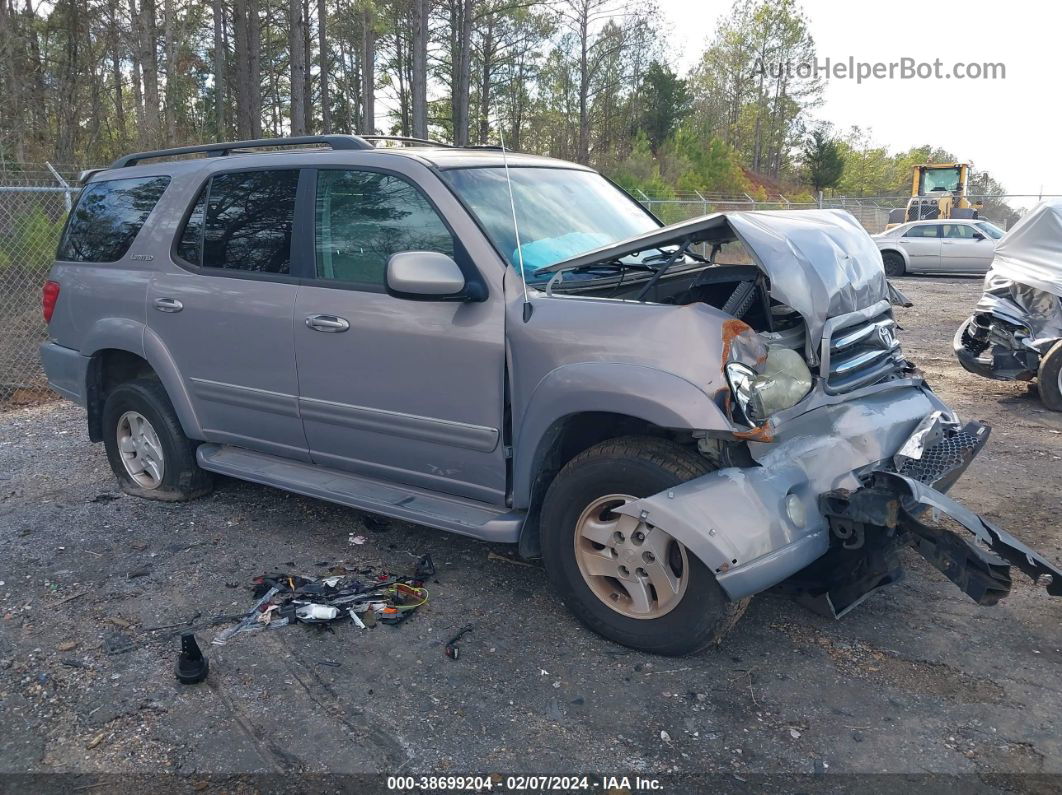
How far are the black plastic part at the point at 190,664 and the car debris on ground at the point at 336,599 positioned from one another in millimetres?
258

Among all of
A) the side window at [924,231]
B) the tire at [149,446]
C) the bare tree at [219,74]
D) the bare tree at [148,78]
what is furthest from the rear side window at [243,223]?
the bare tree at [219,74]

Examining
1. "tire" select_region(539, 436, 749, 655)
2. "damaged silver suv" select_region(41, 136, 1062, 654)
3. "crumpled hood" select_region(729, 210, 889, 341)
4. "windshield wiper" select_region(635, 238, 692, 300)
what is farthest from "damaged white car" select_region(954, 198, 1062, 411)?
"tire" select_region(539, 436, 749, 655)

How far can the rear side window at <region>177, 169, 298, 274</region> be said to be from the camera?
421 cm


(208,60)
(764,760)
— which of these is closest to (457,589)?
(764,760)

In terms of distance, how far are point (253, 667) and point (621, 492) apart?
159 cm

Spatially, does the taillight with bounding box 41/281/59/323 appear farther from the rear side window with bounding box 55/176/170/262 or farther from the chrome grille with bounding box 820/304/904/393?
the chrome grille with bounding box 820/304/904/393

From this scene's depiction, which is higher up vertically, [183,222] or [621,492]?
[183,222]

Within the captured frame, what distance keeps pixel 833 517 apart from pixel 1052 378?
5.34 m

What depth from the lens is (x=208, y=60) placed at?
105 ft

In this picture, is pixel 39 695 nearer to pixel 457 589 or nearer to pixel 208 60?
pixel 457 589

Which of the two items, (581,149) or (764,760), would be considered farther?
(581,149)

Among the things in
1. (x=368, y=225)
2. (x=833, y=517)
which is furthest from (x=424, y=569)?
(x=833, y=517)

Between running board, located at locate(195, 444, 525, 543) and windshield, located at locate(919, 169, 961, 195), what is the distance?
31169 millimetres

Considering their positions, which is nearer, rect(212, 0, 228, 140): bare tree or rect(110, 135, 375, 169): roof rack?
rect(110, 135, 375, 169): roof rack
